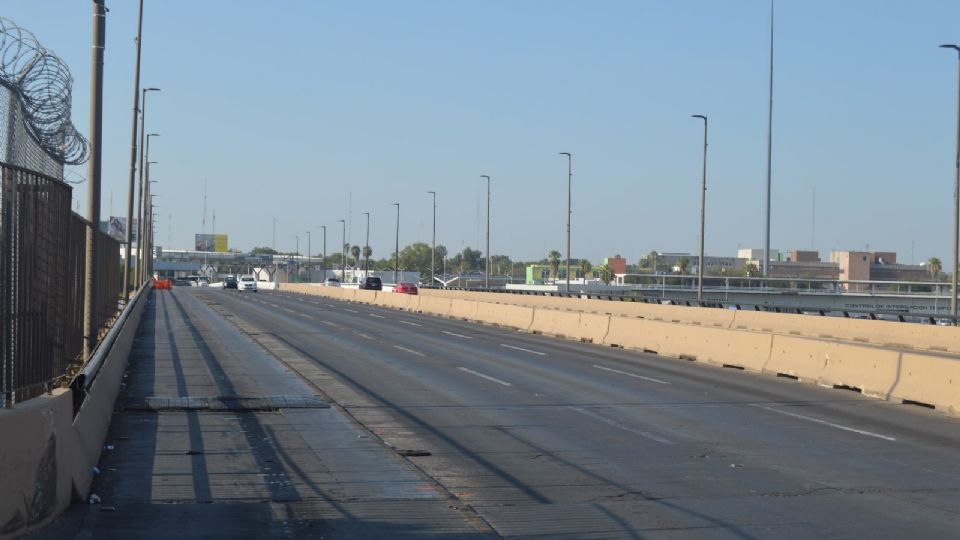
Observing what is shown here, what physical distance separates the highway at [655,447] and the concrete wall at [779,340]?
52 centimetres

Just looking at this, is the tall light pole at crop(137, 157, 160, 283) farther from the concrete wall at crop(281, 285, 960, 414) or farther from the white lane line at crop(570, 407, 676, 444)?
the white lane line at crop(570, 407, 676, 444)

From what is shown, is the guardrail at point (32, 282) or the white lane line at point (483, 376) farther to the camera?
the white lane line at point (483, 376)

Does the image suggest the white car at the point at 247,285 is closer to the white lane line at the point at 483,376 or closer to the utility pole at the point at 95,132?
the white lane line at the point at 483,376

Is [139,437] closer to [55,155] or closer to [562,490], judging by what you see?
[55,155]

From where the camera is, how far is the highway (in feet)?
30.5

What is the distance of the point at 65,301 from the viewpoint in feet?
35.4

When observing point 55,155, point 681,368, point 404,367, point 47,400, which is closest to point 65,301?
point 47,400

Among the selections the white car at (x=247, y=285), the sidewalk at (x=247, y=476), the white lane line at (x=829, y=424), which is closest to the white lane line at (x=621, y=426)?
the white lane line at (x=829, y=424)

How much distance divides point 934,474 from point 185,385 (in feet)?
41.2

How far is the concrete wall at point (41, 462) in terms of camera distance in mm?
7578

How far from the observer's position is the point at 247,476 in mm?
10875

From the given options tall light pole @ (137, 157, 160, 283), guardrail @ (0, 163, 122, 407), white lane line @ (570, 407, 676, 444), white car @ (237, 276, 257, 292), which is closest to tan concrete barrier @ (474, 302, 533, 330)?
tall light pole @ (137, 157, 160, 283)

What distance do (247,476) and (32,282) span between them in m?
3.22

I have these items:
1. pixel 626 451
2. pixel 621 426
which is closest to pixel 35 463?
pixel 626 451
